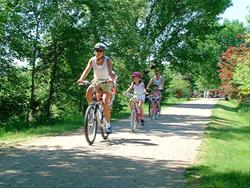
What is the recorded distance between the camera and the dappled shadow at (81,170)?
6.34 meters

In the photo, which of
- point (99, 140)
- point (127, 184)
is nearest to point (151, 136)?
point (99, 140)

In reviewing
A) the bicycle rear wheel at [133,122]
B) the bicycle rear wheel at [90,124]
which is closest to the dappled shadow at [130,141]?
the bicycle rear wheel at [90,124]

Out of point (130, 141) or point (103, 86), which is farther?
point (130, 141)

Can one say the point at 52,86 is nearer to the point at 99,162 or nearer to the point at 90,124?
the point at 90,124

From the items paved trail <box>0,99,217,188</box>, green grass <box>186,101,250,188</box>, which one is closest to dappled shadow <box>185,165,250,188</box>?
green grass <box>186,101,250,188</box>

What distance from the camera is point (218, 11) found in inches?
1606

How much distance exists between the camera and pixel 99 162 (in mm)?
7863

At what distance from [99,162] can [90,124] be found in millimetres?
2365

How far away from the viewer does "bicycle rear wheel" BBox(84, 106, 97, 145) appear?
32.4 feet

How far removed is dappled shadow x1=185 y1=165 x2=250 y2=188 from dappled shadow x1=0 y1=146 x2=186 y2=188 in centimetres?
19

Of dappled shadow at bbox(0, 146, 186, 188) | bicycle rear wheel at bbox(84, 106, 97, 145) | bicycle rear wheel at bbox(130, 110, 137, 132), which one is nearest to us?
dappled shadow at bbox(0, 146, 186, 188)

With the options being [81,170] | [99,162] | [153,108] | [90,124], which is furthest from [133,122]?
[81,170]

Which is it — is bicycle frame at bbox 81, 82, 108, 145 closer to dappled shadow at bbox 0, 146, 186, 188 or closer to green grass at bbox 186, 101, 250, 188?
dappled shadow at bbox 0, 146, 186, 188

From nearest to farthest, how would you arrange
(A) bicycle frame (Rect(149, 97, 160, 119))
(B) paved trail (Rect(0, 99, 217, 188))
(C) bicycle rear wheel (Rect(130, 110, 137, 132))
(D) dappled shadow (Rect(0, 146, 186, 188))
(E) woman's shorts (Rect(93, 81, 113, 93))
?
1. (D) dappled shadow (Rect(0, 146, 186, 188))
2. (B) paved trail (Rect(0, 99, 217, 188))
3. (E) woman's shorts (Rect(93, 81, 113, 93))
4. (C) bicycle rear wheel (Rect(130, 110, 137, 132))
5. (A) bicycle frame (Rect(149, 97, 160, 119))
